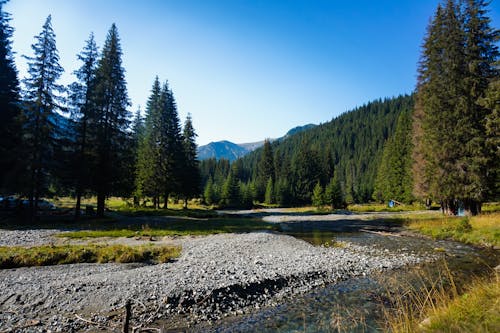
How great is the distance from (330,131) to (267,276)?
200815 millimetres

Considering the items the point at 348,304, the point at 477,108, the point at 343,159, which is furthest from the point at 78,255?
the point at 343,159

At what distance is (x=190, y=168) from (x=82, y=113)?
2231cm

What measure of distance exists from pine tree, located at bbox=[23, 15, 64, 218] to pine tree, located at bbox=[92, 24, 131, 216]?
12.3ft

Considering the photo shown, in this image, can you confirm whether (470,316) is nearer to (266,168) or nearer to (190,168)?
(190,168)

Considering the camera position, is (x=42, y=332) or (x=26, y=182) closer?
(x=42, y=332)

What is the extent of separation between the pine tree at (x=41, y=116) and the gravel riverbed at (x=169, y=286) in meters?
10.0

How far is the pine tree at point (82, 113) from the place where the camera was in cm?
2581

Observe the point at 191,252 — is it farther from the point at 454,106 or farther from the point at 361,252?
the point at 454,106

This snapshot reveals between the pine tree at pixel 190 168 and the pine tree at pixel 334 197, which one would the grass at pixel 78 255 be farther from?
the pine tree at pixel 334 197

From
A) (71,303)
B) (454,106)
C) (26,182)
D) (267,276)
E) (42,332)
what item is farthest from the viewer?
(454,106)

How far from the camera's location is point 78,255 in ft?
40.0

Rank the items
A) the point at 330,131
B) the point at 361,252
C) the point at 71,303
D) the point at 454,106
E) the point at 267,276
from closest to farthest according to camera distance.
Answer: the point at 71,303
the point at 267,276
the point at 361,252
the point at 454,106
the point at 330,131

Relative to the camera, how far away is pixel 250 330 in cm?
688

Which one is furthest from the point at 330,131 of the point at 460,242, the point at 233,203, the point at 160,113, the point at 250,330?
the point at 250,330
